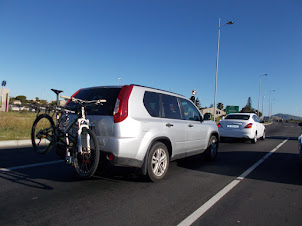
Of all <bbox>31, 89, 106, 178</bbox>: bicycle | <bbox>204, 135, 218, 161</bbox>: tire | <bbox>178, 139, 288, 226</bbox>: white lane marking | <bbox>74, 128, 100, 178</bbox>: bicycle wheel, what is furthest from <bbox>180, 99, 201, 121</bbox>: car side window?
<bbox>74, 128, 100, 178</bbox>: bicycle wheel

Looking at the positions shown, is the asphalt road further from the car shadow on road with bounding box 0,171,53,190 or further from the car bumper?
the car bumper

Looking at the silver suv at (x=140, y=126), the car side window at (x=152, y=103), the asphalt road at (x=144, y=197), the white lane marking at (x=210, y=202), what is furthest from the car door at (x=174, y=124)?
the white lane marking at (x=210, y=202)

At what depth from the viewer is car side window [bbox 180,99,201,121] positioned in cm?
572

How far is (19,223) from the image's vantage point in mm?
2838

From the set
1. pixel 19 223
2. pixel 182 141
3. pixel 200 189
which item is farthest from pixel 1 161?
pixel 200 189

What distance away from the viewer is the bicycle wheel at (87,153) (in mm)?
3904

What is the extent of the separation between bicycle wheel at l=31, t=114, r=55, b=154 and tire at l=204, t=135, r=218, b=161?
4.06 meters

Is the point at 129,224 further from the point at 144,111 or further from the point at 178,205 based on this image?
the point at 144,111

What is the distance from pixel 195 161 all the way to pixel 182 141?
2065 millimetres

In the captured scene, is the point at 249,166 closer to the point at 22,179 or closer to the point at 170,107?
the point at 170,107

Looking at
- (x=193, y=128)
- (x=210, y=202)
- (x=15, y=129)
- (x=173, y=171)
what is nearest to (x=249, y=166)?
(x=193, y=128)

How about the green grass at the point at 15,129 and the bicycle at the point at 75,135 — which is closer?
the bicycle at the point at 75,135

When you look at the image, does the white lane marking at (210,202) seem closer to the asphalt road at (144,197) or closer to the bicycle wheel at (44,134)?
the asphalt road at (144,197)

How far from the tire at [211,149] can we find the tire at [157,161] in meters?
2.25
